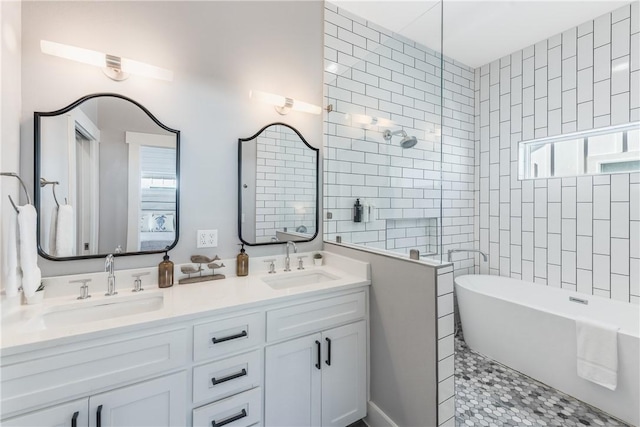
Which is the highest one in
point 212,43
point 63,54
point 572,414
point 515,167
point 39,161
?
point 212,43

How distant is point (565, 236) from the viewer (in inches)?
92.5

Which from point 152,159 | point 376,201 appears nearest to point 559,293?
point 376,201

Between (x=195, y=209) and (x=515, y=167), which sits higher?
(x=515, y=167)

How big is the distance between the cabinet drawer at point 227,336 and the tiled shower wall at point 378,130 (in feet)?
3.15

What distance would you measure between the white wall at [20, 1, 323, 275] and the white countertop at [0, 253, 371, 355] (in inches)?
7.8

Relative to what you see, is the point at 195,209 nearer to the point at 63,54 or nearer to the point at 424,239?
the point at 63,54

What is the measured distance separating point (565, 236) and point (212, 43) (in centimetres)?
312

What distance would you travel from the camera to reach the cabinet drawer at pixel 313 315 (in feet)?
4.40

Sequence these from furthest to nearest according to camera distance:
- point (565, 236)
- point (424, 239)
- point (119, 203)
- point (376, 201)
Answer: point (565, 236) < point (376, 201) < point (424, 239) < point (119, 203)

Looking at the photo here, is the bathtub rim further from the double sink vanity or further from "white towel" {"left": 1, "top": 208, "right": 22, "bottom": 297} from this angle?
"white towel" {"left": 1, "top": 208, "right": 22, "bottom": 297}

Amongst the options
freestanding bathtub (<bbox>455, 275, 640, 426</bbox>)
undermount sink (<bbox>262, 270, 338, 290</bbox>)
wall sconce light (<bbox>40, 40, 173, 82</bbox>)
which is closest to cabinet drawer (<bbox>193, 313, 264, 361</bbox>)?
undermount sink (<bbox>262, 270, 338, 290</bbox>)

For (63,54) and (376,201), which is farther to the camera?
(376,201)

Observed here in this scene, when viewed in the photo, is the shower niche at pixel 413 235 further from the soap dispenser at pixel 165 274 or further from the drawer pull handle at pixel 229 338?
the soap dispenser at pixel 165 274

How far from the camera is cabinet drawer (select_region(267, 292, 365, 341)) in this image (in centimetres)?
134
